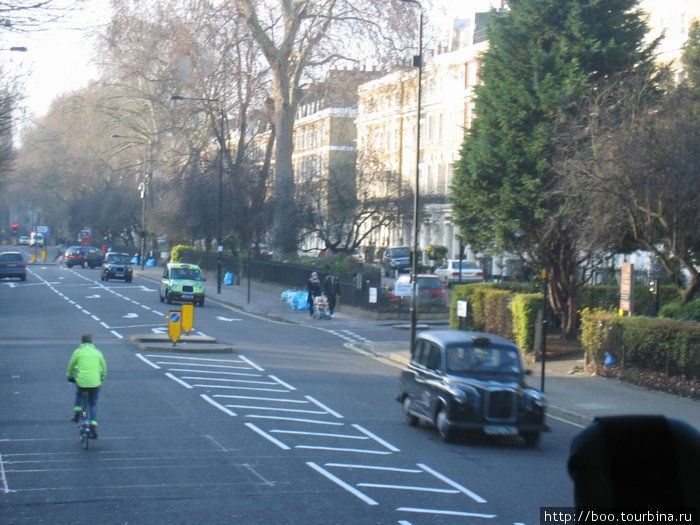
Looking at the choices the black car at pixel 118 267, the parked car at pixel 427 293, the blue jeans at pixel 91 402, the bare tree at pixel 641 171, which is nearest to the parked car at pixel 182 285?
the parked car at pixel 427 293

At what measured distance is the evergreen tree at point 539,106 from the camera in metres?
24.2

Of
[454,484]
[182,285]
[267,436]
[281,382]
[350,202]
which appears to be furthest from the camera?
[350,202]

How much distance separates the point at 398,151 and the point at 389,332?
141ft

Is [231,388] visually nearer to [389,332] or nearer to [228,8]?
[389,332]

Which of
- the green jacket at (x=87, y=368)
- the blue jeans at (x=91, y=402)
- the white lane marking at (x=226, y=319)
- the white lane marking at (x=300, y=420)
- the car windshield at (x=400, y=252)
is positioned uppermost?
the car windshield at (x=400, y=252)

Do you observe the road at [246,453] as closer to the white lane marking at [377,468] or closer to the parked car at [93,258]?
the white lane marking at [377,468]

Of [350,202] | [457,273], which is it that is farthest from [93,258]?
[457,273]

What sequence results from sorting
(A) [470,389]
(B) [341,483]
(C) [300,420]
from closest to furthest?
1. (B) [341,483]
2. (A) [470,389]
3. (C) [300,420]

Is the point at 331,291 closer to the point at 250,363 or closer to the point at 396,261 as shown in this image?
the point at 250,363

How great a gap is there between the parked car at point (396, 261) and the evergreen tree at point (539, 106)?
3609 cm

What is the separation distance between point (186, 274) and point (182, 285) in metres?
0.93

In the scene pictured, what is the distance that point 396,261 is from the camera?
6341 centimetres

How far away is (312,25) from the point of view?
4650cm

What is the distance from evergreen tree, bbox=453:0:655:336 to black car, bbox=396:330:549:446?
9.08m
